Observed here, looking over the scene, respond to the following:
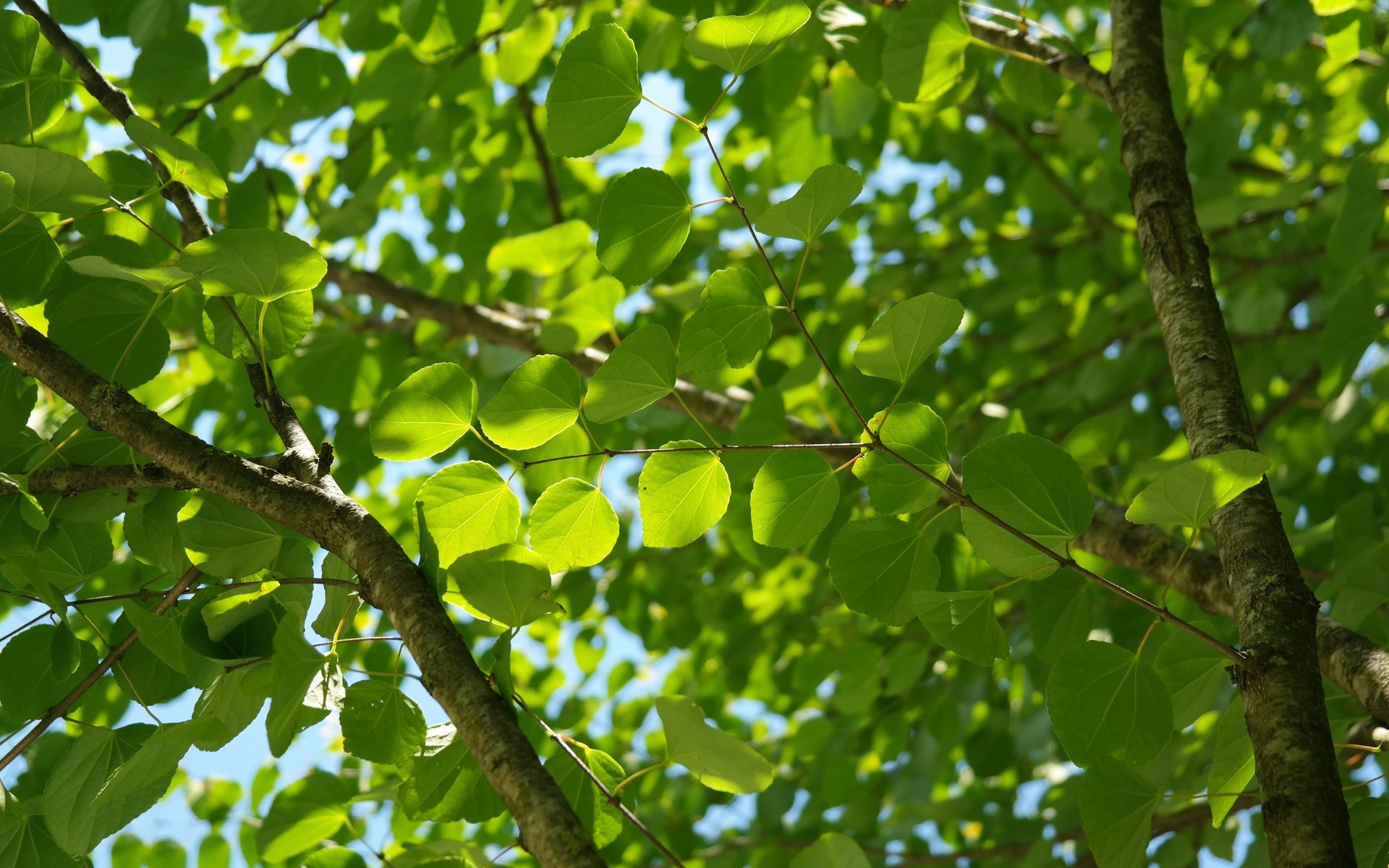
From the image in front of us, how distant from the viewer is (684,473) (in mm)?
764

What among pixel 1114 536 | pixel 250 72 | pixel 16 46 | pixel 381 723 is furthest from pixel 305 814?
pixel 250 72

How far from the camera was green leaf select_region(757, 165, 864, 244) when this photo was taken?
2.31 ft

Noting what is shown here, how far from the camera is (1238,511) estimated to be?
0.69 metres

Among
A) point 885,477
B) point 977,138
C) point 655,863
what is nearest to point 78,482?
point 885,477

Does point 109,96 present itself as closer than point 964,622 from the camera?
No

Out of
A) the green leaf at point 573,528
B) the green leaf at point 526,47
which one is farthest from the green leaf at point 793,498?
the green leaf at point 526,47

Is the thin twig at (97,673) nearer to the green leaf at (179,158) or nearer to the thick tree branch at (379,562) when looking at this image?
the thick tree branch at (379,562)

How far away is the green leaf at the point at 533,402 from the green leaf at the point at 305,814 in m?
0.50

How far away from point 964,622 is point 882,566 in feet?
0.26

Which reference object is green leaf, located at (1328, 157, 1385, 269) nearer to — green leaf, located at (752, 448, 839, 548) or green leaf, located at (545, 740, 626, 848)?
green leaf, located at (752, 448, 839, 548)

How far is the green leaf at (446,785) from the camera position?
70 centimetres

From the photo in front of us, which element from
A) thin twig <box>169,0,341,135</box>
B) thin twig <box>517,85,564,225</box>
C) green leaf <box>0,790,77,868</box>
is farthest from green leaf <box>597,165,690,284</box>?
thin twig <box>517,85,564,225</box>

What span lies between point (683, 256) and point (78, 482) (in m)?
1.66

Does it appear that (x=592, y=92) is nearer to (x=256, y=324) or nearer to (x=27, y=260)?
(x=256, y=324)
